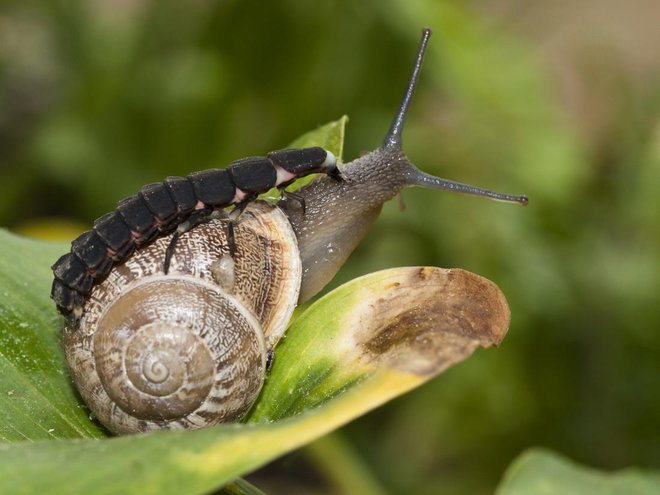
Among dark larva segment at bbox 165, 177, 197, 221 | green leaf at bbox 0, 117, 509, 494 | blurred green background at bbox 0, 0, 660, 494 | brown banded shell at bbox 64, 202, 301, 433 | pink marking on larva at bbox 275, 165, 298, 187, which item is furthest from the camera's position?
blurred green background at bbox 0, 0, 660, 494

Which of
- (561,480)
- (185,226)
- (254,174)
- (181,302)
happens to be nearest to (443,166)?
(561,480)

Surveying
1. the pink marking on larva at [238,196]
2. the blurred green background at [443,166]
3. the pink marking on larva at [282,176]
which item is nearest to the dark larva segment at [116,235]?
the pink marking on larva at [238,196]

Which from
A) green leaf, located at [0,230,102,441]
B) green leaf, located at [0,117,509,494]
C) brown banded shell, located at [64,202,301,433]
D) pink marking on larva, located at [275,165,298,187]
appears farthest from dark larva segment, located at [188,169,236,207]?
green leaf, located at [0,230,102,441]

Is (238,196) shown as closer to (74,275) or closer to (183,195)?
(183,195)

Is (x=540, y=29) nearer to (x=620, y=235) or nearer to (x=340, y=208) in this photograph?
(x=620, y=235)

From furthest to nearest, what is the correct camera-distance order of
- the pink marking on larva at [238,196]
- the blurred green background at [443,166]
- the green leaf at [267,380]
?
the blurred green background at [443,166] < the pink marking on larva at [238,196] < the green leaf at [267,380]

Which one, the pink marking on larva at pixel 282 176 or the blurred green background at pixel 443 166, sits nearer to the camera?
the pink marking on larva at pixel 282 176

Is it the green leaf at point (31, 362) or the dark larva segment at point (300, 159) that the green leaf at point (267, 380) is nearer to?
the green leaf at point (31, 362)

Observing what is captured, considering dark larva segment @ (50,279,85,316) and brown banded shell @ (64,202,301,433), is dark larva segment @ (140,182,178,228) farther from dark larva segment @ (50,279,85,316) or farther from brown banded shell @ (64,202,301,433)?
dark larva segment @ (50,279,85,316)
